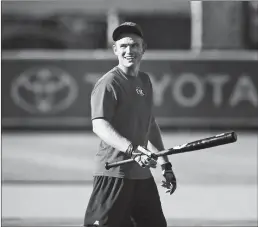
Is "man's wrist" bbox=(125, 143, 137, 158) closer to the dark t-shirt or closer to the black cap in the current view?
the dark t-shirt

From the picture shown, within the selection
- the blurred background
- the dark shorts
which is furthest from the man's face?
the blurred background

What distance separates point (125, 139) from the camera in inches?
172

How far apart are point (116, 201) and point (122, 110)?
0.54 metres

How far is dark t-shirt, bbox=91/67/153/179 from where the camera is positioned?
441 centimetres

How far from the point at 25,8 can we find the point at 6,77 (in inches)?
53.4

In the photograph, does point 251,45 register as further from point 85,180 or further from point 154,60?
point 85,180

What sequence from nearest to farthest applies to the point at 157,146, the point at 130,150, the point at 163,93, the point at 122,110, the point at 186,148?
the point at 186,148
the point at 130,150
the point at 122,110
the point at 157,146
the point at 163,93

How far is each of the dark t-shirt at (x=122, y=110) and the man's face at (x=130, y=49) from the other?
78 millimetres

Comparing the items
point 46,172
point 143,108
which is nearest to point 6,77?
point 46,172

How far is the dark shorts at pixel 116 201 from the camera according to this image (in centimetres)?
457

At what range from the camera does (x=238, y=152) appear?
1395 cm

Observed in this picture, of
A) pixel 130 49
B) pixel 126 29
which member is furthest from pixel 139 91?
pixel 126 29

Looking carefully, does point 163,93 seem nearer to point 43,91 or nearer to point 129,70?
point 43,91

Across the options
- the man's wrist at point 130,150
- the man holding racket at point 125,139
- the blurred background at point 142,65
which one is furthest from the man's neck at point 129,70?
the blurred background at point 142,65
